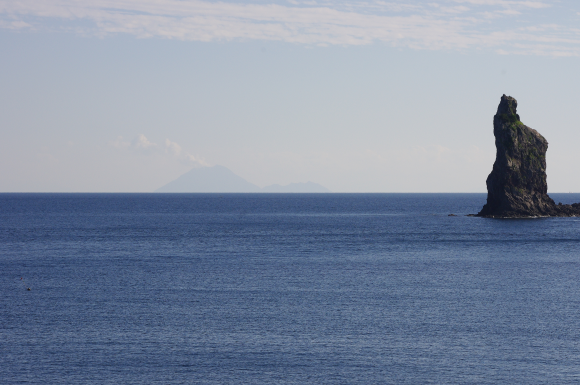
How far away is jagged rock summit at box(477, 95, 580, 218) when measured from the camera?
153 meters

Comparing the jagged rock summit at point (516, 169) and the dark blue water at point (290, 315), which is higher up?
the jagged rock summit at point (516, 169)

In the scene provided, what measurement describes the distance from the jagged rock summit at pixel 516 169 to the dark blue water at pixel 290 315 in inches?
2168

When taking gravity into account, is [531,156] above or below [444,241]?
above

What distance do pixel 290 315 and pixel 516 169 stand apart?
395 ft

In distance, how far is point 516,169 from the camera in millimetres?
152500

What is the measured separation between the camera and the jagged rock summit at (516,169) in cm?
15325

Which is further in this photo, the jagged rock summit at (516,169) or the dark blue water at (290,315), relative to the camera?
the jagged rock summit at (516,169)

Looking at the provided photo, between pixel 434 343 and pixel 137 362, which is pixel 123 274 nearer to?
pixel 137 362

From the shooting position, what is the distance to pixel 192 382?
34.2 meters

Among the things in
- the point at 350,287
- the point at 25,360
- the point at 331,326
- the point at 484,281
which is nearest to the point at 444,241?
the point at 484,281

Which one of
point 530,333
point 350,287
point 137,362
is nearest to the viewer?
point 137,362

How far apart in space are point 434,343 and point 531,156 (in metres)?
129

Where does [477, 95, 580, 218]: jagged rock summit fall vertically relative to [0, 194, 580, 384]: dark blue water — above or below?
above

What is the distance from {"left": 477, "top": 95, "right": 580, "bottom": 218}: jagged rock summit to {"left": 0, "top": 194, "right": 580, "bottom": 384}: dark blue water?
55.1 meters
